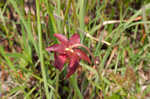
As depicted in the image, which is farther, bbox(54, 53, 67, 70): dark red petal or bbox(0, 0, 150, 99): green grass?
bbox(0, 0, 150, 99): green grass

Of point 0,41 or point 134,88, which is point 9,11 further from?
point 134,88

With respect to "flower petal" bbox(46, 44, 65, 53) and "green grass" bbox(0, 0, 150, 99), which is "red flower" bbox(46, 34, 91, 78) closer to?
"flower petal" bbox(46, 44, 65, 53)

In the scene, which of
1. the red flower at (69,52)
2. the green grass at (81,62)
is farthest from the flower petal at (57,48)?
the green grass at (81,62)

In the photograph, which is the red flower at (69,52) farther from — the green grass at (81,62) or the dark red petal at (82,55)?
the green grass at (81,62)

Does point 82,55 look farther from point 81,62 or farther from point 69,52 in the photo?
point 81,62

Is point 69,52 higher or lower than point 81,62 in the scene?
higher

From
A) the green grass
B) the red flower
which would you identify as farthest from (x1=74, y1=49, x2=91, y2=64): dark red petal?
the green grass

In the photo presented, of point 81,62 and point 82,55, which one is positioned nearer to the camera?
point 82,55

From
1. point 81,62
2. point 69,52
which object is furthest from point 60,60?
point 81,62

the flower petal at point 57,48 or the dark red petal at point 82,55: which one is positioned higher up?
the flower petal at point 57,48
